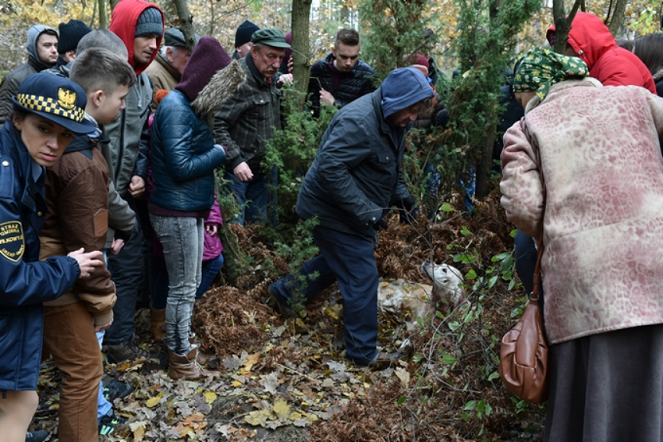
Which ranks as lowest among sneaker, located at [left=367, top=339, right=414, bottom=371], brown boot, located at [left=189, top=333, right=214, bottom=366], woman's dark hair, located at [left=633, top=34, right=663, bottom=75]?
sneaker, located at [left=367, top=339, right=414, bottom=371]

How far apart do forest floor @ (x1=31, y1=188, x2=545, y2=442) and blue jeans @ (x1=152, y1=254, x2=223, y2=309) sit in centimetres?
19

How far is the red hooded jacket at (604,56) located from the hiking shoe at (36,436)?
4809mm

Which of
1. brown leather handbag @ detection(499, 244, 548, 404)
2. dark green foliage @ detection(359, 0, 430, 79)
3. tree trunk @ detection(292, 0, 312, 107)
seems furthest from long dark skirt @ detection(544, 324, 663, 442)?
dark green foliage @ detection(359, 0, 430, 79)

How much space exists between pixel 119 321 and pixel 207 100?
195 cm

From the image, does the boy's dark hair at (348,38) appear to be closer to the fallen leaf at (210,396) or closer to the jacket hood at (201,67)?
the jacket hood at (201,67)

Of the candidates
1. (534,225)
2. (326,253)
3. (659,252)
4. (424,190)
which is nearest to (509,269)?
(534,225)

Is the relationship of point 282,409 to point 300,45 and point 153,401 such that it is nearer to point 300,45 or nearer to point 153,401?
point 153,401

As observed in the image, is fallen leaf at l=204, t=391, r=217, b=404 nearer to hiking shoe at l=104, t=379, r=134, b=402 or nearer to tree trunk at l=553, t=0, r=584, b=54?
hiking shoe at l=104, t=379, r=134, b=402

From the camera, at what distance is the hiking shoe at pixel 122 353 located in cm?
471

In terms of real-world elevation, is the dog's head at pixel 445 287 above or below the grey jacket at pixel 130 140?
below

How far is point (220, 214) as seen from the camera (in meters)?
5.27

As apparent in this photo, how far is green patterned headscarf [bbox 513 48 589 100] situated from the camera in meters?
2.82

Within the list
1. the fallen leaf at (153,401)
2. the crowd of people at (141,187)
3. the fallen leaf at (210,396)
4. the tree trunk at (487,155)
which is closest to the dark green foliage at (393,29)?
the crowd of people at (141,187)

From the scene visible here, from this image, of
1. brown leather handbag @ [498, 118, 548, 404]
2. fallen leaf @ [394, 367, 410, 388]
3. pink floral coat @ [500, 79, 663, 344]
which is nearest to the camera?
pink floral coat @ [500, 79, 663, 344]
